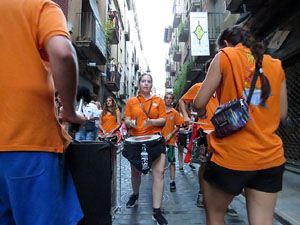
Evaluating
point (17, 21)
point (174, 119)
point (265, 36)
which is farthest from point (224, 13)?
point (17, 21)

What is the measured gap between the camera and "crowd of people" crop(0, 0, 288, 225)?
1.21 meters

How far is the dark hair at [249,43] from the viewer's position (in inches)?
65.3

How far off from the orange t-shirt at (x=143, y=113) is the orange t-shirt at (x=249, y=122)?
2021mm

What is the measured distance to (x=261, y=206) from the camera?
1.63m

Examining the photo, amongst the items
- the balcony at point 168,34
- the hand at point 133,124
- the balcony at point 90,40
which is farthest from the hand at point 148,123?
the balcony at point 168,34

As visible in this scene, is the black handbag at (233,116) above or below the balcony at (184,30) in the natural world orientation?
below

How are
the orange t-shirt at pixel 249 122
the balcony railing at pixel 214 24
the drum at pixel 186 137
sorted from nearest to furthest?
the orange t-shirt at pixel 249 122 → the drum at pixel 186 137 → the balcony railing at pixel 214 24

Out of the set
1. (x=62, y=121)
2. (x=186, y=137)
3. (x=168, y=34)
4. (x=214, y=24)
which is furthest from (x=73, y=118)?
(x=168, y=34)

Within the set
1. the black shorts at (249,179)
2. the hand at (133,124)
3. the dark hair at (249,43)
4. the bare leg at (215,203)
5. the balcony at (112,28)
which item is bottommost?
the bare leg at (215,203)

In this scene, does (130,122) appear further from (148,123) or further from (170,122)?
(170,122)

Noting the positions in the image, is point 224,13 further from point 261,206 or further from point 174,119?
point 261,206

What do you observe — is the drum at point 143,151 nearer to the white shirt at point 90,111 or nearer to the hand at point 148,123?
the hand at point 148,123

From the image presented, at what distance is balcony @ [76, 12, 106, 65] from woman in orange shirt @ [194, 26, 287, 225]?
10705 mm

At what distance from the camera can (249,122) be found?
5.35 feet
